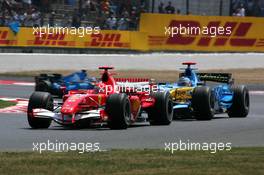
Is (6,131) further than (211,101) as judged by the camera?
No

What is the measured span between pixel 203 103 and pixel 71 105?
334cm

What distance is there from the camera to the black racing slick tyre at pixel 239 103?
18031mm

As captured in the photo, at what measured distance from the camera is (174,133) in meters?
14.2

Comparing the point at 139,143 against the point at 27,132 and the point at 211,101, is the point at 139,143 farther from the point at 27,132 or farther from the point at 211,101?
the point at 211,101

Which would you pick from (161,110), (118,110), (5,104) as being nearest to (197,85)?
(161,110)

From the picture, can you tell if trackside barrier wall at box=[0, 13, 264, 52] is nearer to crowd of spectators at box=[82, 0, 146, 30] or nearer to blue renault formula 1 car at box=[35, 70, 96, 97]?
crowd of spectators at box=[82, 0, 146, 30]

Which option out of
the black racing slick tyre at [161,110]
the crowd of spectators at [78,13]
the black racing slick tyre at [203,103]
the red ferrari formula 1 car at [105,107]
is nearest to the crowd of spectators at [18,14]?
the crowd of spectators at [78,13]

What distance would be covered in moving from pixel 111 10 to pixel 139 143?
20831mm

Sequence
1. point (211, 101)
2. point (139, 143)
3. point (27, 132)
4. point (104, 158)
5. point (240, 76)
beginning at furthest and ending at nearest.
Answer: point (240, 76) < point (211, 101) < point (27, 132) < point (139, 143) < point (104, 158)

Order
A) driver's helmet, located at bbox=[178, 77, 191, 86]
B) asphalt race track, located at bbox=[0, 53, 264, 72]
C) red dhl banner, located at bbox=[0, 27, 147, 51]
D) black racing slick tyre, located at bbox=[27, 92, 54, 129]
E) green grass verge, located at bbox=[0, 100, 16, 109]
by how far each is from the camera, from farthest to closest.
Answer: red dhl banner, located at bbox=[0, 27, 147, 51] < asphalt race track, located at bbox=[0, 53, 264, 72] < green grass verge, located at bbox=[0, 100, 16, 109] < driver's helmet, located at bbox=[178, 77, 191, 86] < black racing slick tyre, located at bbox=[27, 92, 54, 129]

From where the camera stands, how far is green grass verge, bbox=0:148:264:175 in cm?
902

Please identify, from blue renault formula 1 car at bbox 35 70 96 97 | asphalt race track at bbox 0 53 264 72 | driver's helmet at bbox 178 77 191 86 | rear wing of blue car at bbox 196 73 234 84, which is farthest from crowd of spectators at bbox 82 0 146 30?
driver's helmet at bbox 178 77 191 86

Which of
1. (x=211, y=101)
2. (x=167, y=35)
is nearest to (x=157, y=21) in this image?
(x=167, y=35)

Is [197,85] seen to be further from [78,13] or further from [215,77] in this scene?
[78,13]
